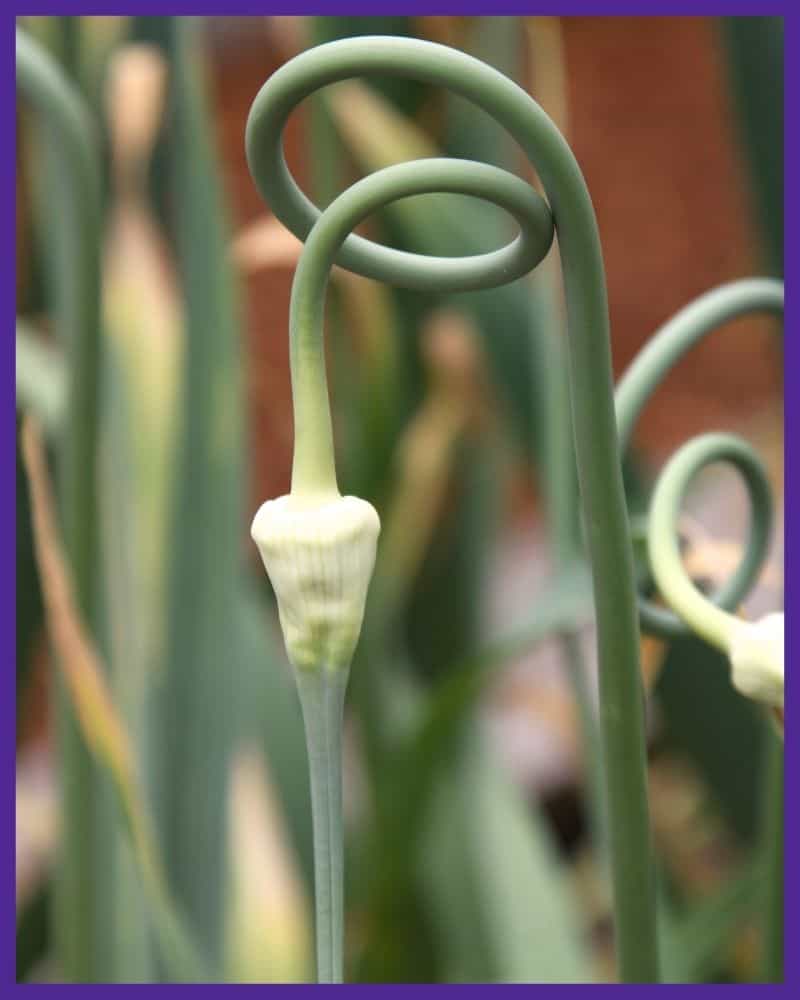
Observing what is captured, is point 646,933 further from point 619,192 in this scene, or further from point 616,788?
Result: point 619,192

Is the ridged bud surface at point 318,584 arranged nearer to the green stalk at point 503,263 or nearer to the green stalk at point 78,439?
the green stalk at point 503,263

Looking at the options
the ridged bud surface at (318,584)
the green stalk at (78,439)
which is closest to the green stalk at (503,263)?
the ridged bud surface at (318,584)

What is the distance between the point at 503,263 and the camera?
0.21 metres

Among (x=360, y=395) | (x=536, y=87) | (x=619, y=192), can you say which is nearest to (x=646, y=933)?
(x=360, y=395)

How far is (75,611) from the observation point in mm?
401

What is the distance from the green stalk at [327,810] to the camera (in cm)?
21

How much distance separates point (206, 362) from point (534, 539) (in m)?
0.73

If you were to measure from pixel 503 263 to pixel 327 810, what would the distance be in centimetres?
9

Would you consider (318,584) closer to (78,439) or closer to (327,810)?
(327,810)

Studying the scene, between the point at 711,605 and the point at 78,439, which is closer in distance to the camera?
the point at 711,605

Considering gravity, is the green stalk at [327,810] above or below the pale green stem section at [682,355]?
below

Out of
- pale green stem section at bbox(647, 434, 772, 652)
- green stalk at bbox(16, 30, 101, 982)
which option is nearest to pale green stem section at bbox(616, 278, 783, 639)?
pale green stem section at bbox(647, 434, 772, 652)

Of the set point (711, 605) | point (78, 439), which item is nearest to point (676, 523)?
point (711, 605)

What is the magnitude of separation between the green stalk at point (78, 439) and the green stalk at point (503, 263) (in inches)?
6.0
